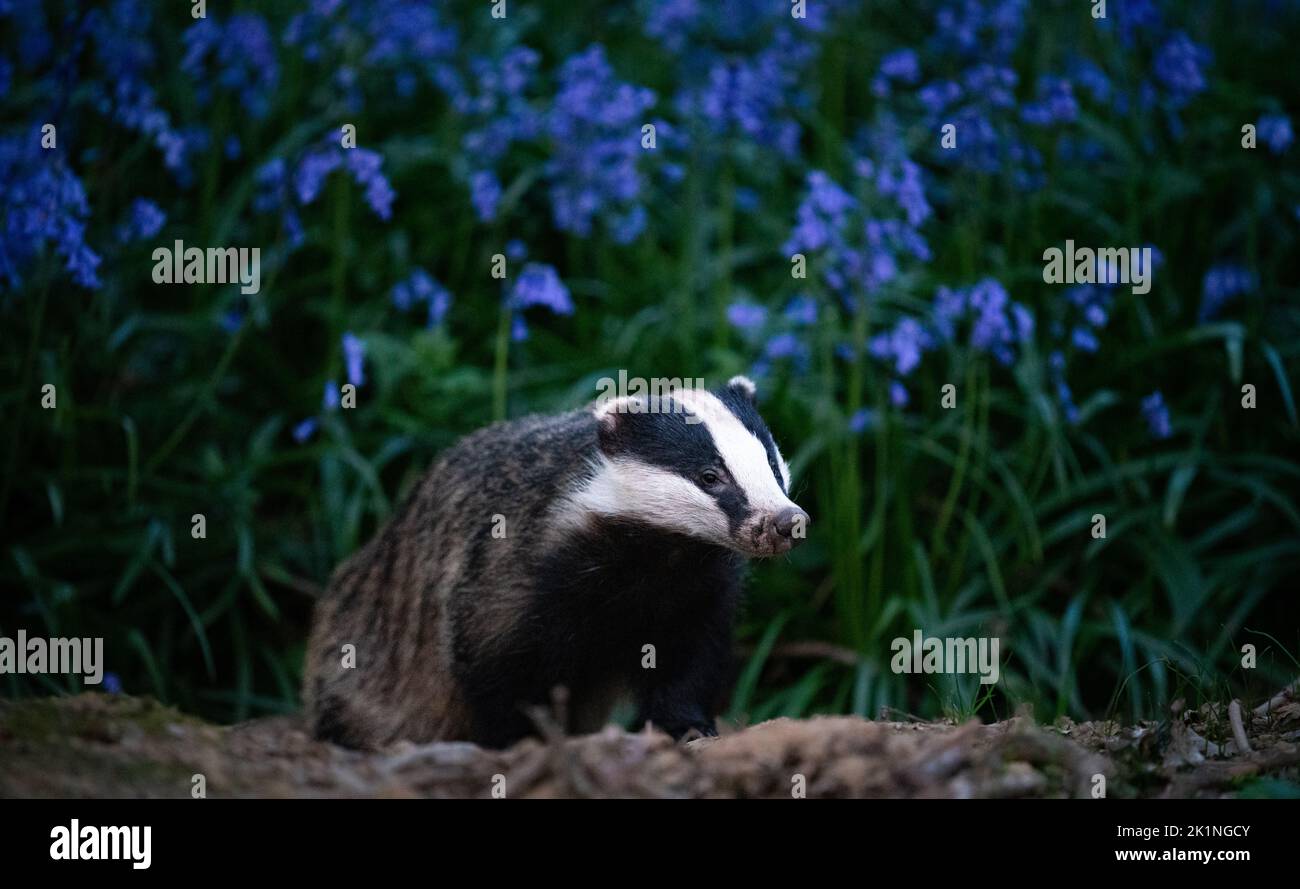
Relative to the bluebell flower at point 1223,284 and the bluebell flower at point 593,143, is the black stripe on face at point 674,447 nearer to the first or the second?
the bluebell flower at point 593,143

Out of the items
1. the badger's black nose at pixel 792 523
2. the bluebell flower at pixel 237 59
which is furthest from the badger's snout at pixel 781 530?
the bluebell flower at pixel 237 59

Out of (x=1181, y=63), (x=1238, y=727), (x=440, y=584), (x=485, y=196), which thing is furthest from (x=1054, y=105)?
(x=440, y=584)

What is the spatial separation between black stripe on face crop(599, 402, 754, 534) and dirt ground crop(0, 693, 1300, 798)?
769 mm

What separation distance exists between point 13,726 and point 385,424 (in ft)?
10.6

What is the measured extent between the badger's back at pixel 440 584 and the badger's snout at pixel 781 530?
2.33ft

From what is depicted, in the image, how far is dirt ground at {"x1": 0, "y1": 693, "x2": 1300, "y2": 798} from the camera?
3.31m

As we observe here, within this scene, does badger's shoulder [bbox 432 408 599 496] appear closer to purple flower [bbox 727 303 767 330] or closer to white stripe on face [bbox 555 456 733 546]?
white stripe on face [bbox 555 456 733 546]

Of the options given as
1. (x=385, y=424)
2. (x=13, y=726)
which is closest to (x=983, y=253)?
(x=385, y=424)

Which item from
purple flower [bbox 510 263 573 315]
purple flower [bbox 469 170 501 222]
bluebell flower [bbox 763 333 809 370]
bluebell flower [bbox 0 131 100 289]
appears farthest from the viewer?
bluebell flower [bbox 763 333 809 370]

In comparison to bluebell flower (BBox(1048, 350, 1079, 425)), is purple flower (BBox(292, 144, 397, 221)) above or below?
above

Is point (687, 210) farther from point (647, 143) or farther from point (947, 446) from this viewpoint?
point (947, 446)

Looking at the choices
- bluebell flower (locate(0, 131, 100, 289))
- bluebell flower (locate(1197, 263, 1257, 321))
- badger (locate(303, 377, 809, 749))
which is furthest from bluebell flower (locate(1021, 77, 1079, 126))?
bluebell flower (locate(0, 131, 100, 289))

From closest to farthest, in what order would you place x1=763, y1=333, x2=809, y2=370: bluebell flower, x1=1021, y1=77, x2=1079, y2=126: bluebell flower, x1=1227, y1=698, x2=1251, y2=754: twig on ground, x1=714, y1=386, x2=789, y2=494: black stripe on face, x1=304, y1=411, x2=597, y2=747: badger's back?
x1=1227, y1=698, x2=1251, y2=754: twig on ground → x1=714, y1=386, x2=789, y2=494: black stripe on face → x1=304, y1=411, x2=597, y2=747: badger's back → x1=1021, y1=77, x2=1079, y2=126: bluebell flower → x1=763, y1=333, x2=809, y2=370: bluebell flower

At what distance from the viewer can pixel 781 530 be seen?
407cm
